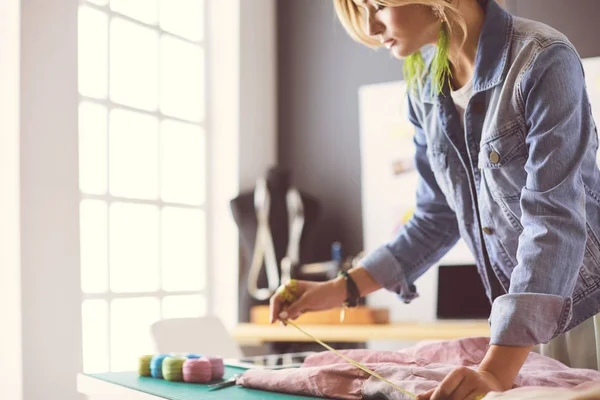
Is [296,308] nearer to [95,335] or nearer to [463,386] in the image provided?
[463,386]

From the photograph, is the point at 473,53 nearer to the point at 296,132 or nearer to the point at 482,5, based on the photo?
the point at 482,5

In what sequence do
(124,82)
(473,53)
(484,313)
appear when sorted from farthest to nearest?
(124,82)
(484,313)
(473,53)

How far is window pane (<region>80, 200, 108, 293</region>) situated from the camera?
3.28m

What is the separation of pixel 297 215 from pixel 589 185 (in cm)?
253

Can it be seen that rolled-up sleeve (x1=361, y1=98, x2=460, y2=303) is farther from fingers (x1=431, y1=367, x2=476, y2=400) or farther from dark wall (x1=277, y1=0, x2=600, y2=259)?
dark wall (x1=277, y1=0, x2=600, y2=259)

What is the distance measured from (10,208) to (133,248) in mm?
845

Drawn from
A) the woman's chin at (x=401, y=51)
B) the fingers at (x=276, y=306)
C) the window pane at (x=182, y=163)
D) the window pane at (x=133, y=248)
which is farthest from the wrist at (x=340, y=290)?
the window pane at (x=182, y=163)

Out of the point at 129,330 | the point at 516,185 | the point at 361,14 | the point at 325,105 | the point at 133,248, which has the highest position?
the point at 325,105

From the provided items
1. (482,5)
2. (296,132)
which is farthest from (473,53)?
(296,132)

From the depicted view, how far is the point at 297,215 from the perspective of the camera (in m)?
3.87

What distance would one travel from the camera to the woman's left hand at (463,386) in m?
1.01

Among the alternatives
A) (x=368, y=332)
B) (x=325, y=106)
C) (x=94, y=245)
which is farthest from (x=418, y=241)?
(x=325, y=106)

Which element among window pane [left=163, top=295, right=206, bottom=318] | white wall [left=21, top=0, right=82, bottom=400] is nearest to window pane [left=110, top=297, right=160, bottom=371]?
window pane [left=163, top=295, right=206, bottom=318]

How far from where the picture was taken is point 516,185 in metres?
1.39
